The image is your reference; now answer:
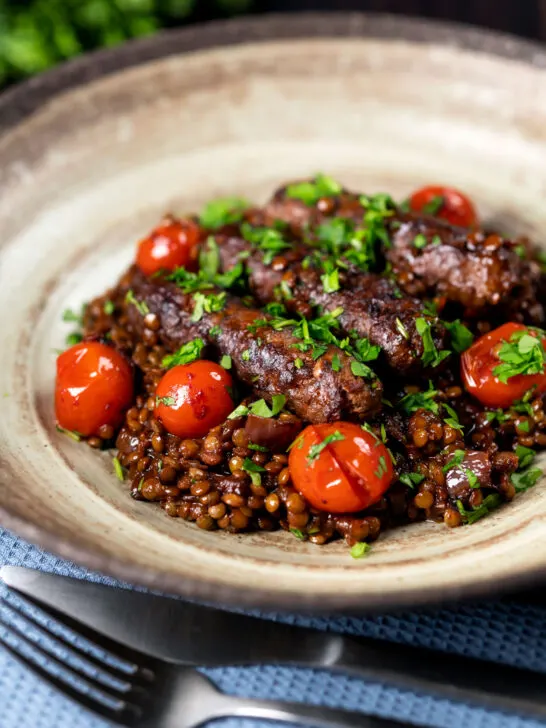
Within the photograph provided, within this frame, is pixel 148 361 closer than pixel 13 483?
No

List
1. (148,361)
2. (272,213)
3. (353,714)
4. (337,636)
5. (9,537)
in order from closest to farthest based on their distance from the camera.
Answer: (353,714) → (337,636) → (9,537) → (148,361) → (272,213)

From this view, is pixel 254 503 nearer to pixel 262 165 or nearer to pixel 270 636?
pixel 270 636

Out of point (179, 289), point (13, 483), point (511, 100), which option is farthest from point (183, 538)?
point (511, 100)

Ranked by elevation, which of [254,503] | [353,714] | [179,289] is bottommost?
[353,714]

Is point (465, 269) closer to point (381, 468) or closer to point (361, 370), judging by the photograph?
point (361, 370)

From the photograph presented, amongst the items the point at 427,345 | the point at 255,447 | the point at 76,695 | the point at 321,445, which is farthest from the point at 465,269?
the point at 76,695

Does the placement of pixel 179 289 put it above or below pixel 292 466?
→ above

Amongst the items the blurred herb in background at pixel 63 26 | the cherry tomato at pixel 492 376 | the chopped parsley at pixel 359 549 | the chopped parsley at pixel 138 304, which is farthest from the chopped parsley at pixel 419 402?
the blurred herb in background at pixel 63 26
